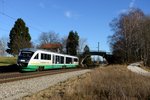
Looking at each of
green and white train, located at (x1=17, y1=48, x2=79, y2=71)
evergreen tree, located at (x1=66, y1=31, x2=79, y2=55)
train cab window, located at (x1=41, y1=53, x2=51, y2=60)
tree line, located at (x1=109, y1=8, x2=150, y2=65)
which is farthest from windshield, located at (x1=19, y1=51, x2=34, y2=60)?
evergreen tree, located at (x1=66, y1=31, x2=79, y2=55)

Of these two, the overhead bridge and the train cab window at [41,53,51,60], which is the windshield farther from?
the overhead bridge

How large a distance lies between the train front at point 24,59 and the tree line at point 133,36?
149 feet

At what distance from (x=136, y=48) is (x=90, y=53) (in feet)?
103

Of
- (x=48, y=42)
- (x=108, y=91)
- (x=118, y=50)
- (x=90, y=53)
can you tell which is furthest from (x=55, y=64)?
(x=48, y=42)

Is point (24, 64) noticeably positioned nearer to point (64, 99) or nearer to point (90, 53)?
point (64, 99)

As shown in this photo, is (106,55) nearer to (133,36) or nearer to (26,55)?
(133,36)

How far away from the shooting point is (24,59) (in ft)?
125

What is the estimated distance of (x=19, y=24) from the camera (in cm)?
9219

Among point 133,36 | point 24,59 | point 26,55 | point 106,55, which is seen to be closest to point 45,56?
point 26,55

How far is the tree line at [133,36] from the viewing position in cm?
8181

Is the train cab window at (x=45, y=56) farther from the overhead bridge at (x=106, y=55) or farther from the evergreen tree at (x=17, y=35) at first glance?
the overhead bridge at (x=106, y=55)

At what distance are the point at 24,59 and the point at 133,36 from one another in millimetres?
47820

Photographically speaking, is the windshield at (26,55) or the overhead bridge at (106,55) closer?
the windshield at (26,55)

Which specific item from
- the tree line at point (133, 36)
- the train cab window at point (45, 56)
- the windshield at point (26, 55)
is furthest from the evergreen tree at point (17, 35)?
the windshield at point (26, 55)
